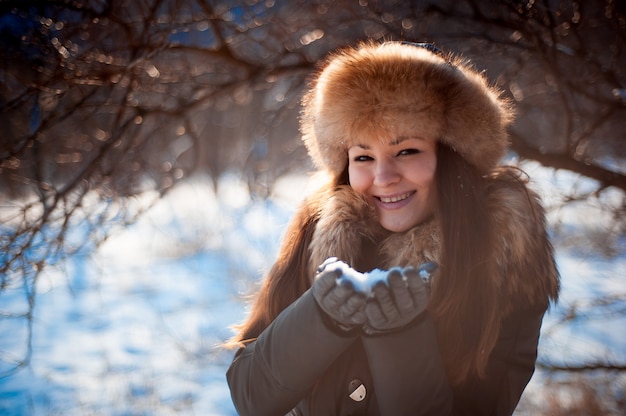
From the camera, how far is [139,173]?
10.7 ft

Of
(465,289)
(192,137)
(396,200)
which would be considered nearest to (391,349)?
(465,289)

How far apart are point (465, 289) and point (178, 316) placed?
4163 mm

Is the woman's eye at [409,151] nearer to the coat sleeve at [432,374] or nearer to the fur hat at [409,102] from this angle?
the fur hat at [409,102]

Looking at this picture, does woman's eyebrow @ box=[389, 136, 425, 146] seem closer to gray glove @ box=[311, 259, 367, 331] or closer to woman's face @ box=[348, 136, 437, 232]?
woman's face @ box=[348, 136, 437, 232]

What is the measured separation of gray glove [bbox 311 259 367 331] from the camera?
1308 mm

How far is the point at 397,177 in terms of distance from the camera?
1.64 meters

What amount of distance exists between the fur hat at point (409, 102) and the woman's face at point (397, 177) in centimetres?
4

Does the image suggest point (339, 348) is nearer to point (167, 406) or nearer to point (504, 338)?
point (504, 338)

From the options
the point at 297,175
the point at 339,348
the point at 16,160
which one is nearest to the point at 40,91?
the point at 16,160

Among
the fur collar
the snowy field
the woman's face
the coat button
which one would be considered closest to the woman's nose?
the woman's face

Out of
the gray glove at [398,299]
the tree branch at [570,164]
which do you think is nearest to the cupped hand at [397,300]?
the gray glove at [398,299]

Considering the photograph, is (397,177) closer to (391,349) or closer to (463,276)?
(463,276)

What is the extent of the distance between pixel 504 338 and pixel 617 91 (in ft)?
6.87

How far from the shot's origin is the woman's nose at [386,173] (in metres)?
1.63
